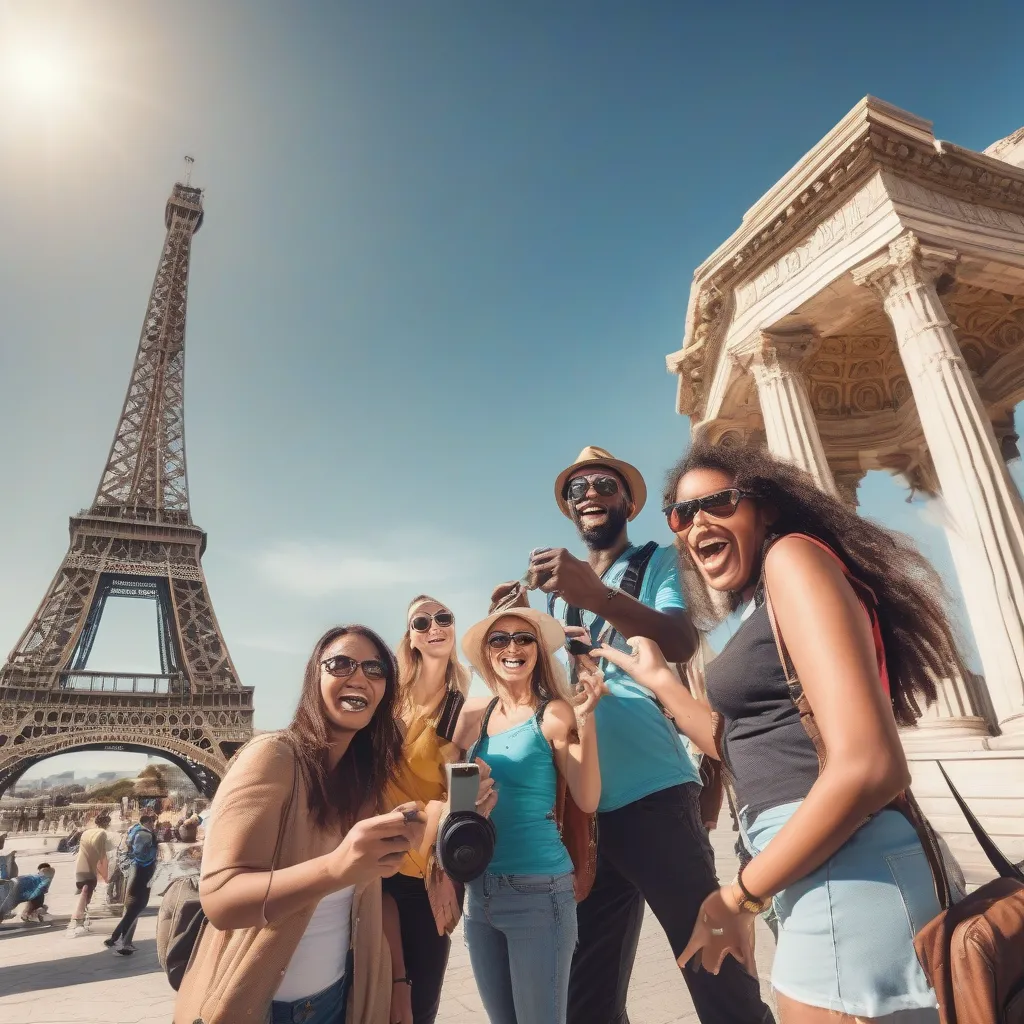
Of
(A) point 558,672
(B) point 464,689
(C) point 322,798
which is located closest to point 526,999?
(C) point 322,798

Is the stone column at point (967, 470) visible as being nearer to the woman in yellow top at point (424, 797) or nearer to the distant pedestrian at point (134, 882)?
the woman in yellow top at point (424, 797)

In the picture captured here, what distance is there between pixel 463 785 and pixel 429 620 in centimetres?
181

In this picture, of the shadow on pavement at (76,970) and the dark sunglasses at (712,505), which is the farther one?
the shadow on pavement at (76,970)

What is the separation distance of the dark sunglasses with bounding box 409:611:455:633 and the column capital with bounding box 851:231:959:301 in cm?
992

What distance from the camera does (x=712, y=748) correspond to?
229 cm

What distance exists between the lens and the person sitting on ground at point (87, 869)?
28.1 feet

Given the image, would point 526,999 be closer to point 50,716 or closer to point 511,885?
point 511,885

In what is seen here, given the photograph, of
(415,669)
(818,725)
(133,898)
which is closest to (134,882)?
(133,898)

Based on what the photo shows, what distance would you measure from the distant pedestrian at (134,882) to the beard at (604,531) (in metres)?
7.36

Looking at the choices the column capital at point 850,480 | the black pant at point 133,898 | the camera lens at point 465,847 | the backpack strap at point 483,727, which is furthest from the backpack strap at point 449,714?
the column capital at point 850,480

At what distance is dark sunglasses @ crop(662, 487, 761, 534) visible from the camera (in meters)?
1.83

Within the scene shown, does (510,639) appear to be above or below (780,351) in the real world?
below

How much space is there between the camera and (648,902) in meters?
2.41

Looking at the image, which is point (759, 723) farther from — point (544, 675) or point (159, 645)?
point (159, 645)
